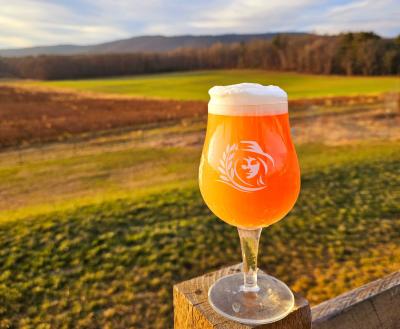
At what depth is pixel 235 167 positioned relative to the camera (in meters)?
1.11

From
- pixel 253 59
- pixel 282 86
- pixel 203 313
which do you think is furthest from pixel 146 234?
pixel 253 59

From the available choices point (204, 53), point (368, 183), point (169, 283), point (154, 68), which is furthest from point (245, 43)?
point (169, 283)

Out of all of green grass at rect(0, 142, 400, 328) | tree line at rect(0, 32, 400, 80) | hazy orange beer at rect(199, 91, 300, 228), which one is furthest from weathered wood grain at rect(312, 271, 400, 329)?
tree line at rect(0, 32, 400, 80)

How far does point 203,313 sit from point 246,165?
1.41 feet

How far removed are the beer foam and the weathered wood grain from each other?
2.18 ft

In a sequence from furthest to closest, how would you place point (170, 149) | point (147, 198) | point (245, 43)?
point (245, 43), point (170, 149), point (147, 198)

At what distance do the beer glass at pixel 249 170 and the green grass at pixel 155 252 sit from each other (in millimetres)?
2838

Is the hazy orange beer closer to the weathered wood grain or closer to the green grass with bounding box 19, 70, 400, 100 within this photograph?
the weathered wood grain

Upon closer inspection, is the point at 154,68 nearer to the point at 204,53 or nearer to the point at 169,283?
the point at 204,53

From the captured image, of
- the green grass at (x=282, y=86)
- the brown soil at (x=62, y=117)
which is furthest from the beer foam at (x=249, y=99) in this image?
the green grass at (x=282, y=86)

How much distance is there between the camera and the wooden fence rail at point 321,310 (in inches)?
39.8

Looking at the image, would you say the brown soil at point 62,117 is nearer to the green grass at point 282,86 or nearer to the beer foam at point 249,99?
the green grass at point 282,86

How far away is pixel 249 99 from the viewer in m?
1.11

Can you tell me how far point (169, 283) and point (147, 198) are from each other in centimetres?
273
